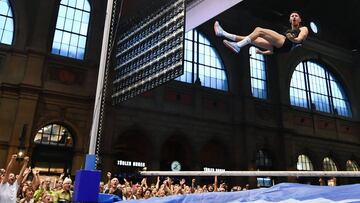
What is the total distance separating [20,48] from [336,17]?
20848 millimetres

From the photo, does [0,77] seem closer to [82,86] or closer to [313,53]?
[82,86]

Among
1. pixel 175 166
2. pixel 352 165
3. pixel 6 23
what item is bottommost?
pixel 175 166

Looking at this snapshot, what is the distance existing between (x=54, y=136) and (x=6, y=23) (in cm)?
565

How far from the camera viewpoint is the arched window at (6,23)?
51.2 feet

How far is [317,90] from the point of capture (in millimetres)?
24859

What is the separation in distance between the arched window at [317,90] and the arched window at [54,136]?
1475 cm

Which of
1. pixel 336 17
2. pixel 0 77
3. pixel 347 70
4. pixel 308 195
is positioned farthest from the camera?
pixel 347 70

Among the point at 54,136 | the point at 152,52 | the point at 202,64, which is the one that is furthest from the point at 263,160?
the point at 152,52

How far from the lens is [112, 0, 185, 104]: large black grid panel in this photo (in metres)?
8.47

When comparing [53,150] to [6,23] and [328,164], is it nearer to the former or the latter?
[6,23]

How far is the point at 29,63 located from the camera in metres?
15.5

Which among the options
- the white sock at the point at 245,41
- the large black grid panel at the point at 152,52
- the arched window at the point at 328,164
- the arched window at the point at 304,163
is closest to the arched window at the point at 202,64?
the arched window at the point at 304,163

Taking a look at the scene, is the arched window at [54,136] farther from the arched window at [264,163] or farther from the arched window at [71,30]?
the arched window at [264,163]

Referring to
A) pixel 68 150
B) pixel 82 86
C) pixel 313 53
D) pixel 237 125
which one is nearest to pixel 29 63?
pixel 82 86
